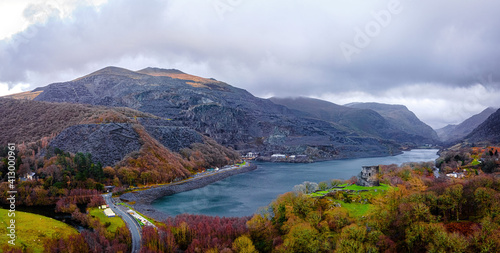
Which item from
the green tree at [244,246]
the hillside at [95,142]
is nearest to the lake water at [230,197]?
the hillside at [95,142]

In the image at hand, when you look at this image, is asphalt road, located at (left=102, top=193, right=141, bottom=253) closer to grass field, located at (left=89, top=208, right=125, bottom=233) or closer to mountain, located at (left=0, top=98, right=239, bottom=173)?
grass field, located at (left=89, top=208, right=125, bottom=233)

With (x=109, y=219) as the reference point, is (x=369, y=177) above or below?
above

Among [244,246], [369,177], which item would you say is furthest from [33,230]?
[369,177]

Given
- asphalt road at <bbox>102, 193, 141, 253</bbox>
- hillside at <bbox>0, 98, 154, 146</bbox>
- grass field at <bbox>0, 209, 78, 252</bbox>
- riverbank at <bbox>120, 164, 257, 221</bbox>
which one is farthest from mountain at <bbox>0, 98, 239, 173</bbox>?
grass field at <bbox>0, 209, 78, 252</bbox>

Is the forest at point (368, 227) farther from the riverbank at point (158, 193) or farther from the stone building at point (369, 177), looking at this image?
the riverbank at point (158, 193)

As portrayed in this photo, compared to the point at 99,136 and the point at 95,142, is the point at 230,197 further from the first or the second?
the point at 99,136

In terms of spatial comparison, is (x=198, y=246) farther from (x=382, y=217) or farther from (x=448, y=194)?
(x=448, y=194)
